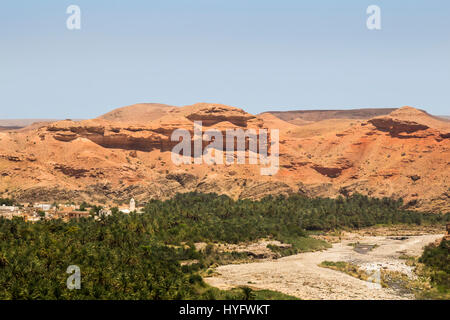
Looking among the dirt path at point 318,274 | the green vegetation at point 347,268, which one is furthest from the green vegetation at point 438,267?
the green vegetation at point 347,268

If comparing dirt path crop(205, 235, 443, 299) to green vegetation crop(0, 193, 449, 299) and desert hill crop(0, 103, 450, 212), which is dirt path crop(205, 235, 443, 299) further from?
desert hill crop(0, 103, 450, 212)

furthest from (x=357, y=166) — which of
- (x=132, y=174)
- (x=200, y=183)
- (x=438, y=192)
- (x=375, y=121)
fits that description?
(x=132, y=174)

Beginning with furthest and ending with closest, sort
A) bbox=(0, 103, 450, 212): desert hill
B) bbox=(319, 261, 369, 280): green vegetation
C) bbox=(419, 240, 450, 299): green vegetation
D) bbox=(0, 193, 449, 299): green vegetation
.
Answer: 1. bbox=(0, 103, 450, 212): desert hill
2. bbox=(319, 261, 369, 280): green vegetation
3. bbox=(419, 240, 450, 299): green vegetation
4. bbox=(0, 193, 449, 299): green vegetation

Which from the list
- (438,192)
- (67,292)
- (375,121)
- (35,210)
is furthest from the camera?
(375,121)

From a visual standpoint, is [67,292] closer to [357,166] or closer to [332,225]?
[332,225]

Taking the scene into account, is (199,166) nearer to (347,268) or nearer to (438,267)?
(347,268)

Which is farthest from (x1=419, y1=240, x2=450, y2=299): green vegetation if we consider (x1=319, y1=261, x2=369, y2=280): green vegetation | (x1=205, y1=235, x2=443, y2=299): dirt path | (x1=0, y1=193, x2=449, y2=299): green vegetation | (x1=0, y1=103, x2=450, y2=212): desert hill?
(x1=0, y1=103, x2=450, y2=212): desert hill
